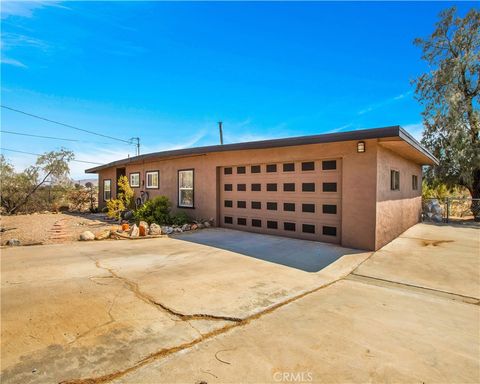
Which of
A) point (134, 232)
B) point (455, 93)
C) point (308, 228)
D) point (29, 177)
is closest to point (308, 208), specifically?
point (308, 228)

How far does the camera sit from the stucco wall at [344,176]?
6066mm

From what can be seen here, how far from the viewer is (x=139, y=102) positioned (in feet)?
56.0

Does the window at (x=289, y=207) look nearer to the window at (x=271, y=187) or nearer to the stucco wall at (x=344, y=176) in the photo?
the window at (x=271, y=187)

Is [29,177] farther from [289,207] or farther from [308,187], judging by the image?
[308,187]

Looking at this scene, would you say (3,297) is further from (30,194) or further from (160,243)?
(30,194)

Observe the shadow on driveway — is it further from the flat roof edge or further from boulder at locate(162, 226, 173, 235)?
the flat roof edge

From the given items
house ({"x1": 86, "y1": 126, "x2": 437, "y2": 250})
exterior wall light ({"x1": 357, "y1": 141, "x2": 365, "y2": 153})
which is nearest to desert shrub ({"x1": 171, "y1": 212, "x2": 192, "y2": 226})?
house ({"x1": 86, "y1": 126, "x2": 437, "y2": 250})

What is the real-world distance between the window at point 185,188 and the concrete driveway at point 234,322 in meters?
5.36

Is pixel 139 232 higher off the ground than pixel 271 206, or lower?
lower

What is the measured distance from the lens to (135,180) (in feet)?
43.9

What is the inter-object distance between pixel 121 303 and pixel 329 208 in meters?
5.41

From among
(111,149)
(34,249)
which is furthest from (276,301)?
(111,149)

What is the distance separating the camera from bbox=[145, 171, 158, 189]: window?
1188 centimetres

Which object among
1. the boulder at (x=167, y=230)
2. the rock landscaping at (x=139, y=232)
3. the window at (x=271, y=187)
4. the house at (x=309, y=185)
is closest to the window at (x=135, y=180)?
the house at (x=309, y=185)
